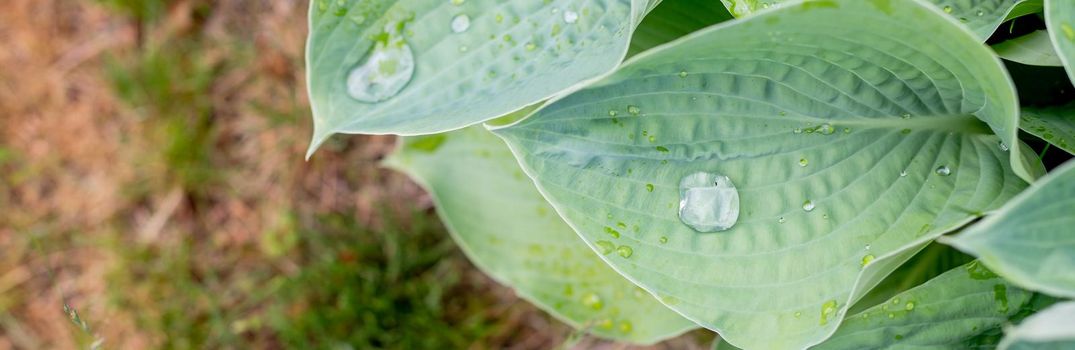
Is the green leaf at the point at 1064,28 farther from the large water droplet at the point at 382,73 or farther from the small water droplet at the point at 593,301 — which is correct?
the small water droplet at the point at 593,301

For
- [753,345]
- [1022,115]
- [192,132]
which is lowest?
[192,132]

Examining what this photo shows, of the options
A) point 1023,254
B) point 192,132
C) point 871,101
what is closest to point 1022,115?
point 871,101

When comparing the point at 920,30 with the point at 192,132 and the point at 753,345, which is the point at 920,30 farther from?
the point at 192,132

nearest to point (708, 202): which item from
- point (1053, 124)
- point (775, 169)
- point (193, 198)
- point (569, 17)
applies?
point (775, 169)

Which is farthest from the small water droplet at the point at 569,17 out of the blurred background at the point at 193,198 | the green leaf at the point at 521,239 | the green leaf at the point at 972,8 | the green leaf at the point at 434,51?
the blurred background at the point at 193,198

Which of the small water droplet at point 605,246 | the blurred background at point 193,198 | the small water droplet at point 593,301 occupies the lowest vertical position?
the blurred background at point 193,198

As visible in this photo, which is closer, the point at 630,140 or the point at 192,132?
the point at 630,140
